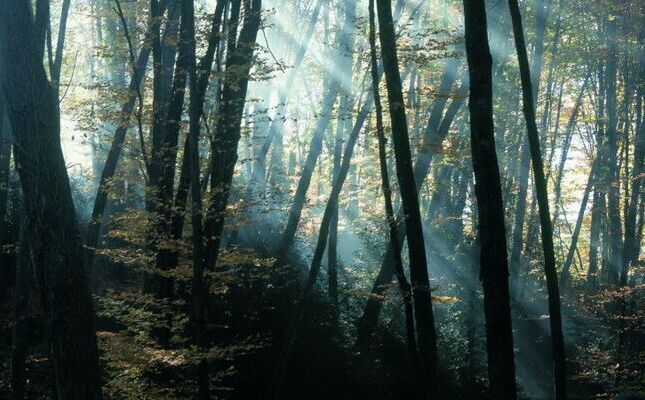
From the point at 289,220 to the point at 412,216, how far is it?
9255 mm

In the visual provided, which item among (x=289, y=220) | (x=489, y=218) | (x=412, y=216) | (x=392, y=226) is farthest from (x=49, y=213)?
(x=289, y=220)

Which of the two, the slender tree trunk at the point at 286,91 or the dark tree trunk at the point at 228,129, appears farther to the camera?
the slender tree trunk at the point at 286,91

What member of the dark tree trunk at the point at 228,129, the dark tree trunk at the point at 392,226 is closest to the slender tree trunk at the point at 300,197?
the dark tree trunk at the point at 392,226

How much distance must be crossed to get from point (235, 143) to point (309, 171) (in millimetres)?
8470

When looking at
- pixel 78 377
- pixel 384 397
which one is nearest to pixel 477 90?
pixel 78 377

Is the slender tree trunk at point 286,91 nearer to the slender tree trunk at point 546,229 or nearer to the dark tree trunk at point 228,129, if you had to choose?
the dark tree trunk at point 228,129

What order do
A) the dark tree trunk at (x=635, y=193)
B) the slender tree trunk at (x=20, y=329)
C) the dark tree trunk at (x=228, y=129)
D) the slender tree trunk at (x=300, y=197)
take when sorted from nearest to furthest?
the slender tree trunk at (x=20, y=329)
the dark tree trunk at (x=228, y=129)
the slender tree trunk at (x=300, y=197)
the dark tree trunk at (x=635, y=193)

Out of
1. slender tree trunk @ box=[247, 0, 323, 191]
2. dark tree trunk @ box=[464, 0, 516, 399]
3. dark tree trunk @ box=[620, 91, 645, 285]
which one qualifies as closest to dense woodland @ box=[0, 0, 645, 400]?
dark tree trunk @ box=[464, 0, 516, 399]

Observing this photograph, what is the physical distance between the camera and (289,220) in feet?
59.7

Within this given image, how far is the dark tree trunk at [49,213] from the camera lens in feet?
21.2

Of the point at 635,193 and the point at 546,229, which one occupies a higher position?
the point at 635,193

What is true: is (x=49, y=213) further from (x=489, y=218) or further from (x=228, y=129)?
(x=489, y=218)

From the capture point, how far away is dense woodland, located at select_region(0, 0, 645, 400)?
6.83 meters

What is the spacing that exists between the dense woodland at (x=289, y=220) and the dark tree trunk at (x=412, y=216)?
0.04 m
